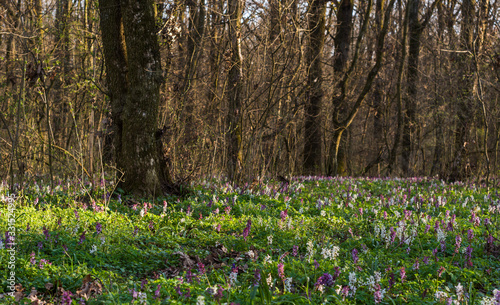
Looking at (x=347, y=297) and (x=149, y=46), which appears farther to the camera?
(x=149, y=46)

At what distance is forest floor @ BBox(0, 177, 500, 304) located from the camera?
3.14m

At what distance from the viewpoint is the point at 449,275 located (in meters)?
3.92

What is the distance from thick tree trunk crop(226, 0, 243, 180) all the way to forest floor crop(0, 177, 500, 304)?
6.64 ft

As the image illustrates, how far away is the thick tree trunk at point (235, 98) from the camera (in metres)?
8.46

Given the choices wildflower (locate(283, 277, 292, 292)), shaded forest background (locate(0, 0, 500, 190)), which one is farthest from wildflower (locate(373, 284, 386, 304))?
shaded forest background (locate(0, 0, 500, 190))

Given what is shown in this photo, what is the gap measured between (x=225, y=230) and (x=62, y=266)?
7.04 feet

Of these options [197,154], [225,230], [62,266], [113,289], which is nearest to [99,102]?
[197,154]

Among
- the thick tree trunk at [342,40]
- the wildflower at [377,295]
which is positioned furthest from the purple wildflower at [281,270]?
the thick tree trunk at [342,40]

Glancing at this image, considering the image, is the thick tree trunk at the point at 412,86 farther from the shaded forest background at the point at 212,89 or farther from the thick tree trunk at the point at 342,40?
the thick tree trunk at the point at 342,40

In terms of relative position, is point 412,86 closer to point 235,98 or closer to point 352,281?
point 235,98

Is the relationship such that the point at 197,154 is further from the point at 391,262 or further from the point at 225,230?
the point at 391,262

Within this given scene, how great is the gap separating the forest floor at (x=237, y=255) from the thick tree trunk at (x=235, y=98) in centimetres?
202

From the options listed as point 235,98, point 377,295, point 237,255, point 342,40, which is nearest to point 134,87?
point 235,98

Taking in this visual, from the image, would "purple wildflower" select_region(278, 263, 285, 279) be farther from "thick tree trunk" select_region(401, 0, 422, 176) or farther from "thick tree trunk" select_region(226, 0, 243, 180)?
"thick tree trunk" select_region(401, 0, 422, 176)
